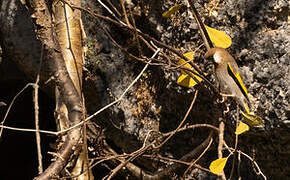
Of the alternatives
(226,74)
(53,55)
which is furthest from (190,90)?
(53,55)

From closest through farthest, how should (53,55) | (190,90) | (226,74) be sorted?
(226,74)
(190,90)
(53,55)

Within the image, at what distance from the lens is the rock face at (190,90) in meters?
0.96

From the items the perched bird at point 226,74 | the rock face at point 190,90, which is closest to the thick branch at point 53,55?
the rock face at point 190,90

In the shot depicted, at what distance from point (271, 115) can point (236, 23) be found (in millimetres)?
271

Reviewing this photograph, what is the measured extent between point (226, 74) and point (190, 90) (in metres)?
0.24

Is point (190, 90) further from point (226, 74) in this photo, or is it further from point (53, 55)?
point (53, 55)

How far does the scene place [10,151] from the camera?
230 centimetres

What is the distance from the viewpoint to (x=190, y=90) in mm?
1113

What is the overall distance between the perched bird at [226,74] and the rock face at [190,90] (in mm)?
109

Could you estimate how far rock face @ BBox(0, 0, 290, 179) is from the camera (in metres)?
0.96

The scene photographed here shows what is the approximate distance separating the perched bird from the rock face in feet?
0.36

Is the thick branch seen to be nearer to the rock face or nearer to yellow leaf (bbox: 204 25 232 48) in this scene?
the rock face

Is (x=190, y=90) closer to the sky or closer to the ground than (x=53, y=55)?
closer to the ground

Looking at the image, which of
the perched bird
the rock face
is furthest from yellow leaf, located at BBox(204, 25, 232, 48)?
the rock face
